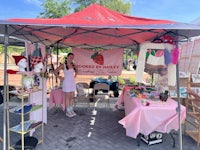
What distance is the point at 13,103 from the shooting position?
6.30 meters

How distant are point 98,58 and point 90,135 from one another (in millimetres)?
2638

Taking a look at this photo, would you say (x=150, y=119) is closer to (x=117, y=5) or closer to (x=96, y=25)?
(x=96, y=25)

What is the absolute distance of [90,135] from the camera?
154 inches

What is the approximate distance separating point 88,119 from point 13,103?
111 inches

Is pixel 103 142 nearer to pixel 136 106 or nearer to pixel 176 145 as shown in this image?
pixel 136 106

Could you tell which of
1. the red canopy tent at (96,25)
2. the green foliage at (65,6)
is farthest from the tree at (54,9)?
the red canopy tent at (96,25)

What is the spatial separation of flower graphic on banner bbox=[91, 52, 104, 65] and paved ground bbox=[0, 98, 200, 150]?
156cm

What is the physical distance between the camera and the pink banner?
5.93m

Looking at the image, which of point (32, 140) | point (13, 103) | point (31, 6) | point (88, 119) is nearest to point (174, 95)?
point (88, 119)

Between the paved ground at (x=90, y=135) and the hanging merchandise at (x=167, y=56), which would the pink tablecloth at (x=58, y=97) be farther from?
the hanging merchandise at (x=167, y=56)

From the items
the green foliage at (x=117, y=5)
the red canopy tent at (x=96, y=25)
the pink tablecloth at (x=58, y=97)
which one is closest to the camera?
the red canopy tent at (x=96, y=25)

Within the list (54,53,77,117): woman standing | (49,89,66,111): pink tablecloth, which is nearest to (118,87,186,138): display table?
(54,53,77,117): woman standing

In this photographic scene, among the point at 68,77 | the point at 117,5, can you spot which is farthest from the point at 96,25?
the point at 117,5

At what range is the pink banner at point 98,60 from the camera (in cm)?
593
